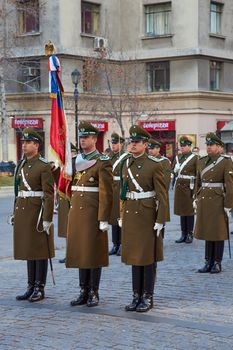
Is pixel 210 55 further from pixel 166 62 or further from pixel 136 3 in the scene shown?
pixel 136 3

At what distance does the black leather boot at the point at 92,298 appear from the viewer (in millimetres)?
7973

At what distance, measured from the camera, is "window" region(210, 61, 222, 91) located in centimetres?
4015

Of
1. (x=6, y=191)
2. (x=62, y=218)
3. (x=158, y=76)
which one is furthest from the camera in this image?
(x=158, y=76)

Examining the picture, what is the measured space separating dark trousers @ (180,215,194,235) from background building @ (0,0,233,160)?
79.5 ft

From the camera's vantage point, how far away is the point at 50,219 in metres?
8.21

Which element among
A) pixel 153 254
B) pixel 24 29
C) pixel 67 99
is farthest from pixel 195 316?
pixel 24 29

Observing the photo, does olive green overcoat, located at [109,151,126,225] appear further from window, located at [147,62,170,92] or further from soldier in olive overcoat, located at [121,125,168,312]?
window, located at [147,62,170,92]

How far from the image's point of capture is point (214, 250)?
10352 millimetres

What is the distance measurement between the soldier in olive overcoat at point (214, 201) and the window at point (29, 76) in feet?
94.6

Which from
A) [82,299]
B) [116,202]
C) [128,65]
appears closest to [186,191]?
[116,202]

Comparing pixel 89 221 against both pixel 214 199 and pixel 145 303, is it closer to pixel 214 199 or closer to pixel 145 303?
pixel 145 303

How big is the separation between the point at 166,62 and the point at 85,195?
107 ft

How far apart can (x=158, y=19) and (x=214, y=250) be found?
31615mm

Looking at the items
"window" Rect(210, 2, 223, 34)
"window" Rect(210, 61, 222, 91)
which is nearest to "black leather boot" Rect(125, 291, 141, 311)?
"window" Rect(210, 61, 222, 91)
